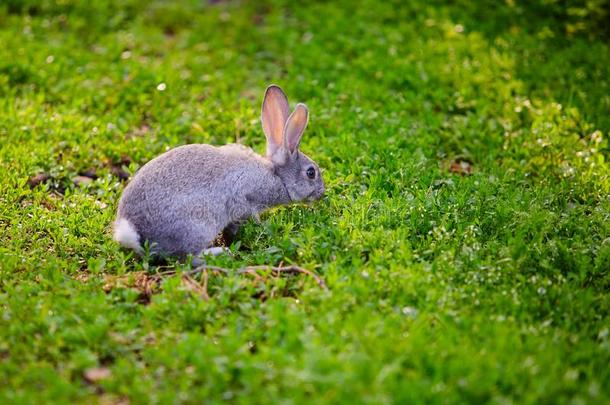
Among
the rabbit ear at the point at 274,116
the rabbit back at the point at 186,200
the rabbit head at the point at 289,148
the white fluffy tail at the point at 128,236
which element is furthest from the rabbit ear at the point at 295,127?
the white fluffy tail at the point at 128,236

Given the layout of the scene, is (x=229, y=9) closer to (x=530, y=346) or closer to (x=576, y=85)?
(x=576, y=85)

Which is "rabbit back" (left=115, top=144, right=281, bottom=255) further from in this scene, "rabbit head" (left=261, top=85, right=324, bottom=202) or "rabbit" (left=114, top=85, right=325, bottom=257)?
"rabbit head" (left=261, top=85, right=324, bottom=202)

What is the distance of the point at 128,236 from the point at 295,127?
72.3 inches

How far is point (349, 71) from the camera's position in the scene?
349 inches

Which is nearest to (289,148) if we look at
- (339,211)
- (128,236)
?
(339,211)

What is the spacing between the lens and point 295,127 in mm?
6180

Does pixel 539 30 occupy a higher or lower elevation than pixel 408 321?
higher

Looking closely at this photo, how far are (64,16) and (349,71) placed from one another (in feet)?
15.5

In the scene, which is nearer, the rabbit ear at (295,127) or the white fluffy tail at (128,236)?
the white fluffy tail at (128,236)

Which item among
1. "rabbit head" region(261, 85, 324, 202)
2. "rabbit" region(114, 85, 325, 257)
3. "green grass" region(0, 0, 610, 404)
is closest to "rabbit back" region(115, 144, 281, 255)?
"rabbit" region(114, 85, 325, 257)

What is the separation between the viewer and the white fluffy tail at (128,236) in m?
5.21

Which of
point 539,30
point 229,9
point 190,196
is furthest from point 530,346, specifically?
point 229,9

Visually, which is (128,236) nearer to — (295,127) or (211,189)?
(211,189)

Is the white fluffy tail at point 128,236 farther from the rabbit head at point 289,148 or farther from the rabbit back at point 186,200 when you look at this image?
the rabbit head at point 289,148
